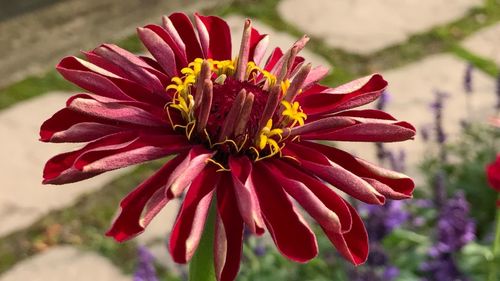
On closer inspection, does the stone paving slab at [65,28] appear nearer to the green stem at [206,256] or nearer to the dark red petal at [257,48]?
the dark red petal at [257,48]

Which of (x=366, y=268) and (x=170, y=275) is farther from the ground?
(x=366, y=268)

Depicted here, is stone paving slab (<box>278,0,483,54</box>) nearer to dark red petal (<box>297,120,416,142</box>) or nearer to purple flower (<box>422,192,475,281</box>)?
purple flower (<box>422,192,475,281</box>)

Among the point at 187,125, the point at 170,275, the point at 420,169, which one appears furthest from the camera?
the point at 420,169

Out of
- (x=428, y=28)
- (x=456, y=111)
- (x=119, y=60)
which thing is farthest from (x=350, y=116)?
(x=428, y=28)

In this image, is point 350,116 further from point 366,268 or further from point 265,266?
point 265,266

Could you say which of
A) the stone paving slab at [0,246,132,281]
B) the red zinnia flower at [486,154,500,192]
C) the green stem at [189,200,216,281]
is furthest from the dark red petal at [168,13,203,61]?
the stone paving slab at [0,246,132,281]

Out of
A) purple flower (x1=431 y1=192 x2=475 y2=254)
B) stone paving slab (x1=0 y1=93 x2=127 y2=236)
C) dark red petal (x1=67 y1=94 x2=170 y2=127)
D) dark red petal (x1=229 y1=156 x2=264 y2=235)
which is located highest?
dark red petal (x1=67 y1=94 x2=170 y2=127)
